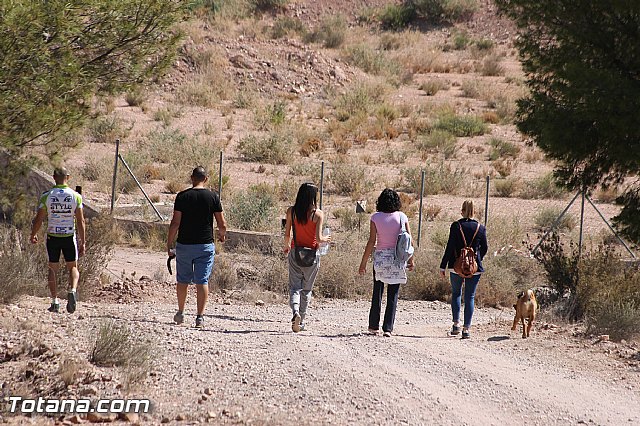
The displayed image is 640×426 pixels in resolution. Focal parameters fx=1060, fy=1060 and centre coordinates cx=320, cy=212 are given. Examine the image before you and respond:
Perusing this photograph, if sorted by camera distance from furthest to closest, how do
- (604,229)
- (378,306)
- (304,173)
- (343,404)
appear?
(304,173) < (604,229) < (378,306) < (343,404)

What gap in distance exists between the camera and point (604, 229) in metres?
24.1

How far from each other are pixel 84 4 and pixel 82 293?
207 inches

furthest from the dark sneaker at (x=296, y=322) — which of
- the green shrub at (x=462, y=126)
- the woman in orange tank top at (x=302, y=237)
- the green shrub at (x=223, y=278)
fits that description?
the green shrub at (x=462, y=126)

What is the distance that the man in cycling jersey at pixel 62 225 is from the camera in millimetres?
12062

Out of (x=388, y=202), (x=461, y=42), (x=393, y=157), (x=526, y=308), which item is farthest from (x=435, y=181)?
(x=461, y=42)

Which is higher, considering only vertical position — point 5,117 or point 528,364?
point 5,117

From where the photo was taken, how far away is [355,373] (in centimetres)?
994

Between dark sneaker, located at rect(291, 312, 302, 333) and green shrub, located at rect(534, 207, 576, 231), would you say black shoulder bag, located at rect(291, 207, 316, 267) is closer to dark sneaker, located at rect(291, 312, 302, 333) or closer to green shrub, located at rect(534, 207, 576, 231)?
dark sneaker, located at rect(291, 312, 302, 333)

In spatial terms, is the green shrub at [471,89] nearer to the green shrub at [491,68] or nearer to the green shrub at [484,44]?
the green shrub at [491,68]

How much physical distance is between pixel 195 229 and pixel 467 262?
3116 mm

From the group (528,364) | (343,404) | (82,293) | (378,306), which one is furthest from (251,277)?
(343,404)

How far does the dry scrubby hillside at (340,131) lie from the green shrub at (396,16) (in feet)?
1.18

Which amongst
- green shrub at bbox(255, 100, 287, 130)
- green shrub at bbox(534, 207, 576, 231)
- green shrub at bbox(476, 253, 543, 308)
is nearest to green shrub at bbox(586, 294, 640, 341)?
green shrub at bbox(476, 253, 543, 308)

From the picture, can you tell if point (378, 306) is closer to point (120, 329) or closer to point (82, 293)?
point (120, 329)
